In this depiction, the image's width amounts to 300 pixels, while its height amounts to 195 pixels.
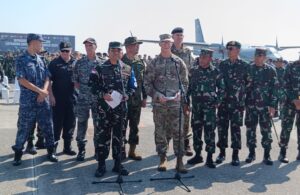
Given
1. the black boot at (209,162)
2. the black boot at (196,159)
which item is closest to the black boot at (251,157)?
the black boot at (209,162)

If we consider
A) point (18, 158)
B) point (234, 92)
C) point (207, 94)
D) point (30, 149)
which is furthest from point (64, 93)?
point (234, 92)

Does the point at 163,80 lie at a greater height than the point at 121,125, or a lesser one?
greater

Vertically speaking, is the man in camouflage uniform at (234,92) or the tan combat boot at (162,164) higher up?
the man in camouflage uniform at (234,92)

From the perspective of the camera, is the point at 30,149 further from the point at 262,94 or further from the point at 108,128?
the point at 262,94

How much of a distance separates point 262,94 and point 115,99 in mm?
2722

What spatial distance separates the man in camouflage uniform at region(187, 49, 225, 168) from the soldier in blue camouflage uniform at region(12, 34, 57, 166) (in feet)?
8.19

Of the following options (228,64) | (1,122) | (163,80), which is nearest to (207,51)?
(228,64)

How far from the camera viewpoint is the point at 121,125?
5.64m

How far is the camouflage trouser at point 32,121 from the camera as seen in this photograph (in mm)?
6191

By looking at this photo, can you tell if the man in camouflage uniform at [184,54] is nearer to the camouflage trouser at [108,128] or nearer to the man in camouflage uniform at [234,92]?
the man in camouflage uniform at [234,92]

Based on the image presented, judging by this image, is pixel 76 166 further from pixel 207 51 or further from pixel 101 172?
pixel 207 51

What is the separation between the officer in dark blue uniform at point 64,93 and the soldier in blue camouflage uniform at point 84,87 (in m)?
0.28

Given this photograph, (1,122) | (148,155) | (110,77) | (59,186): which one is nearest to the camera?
(59,186)

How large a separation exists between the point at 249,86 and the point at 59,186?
12.1ft
